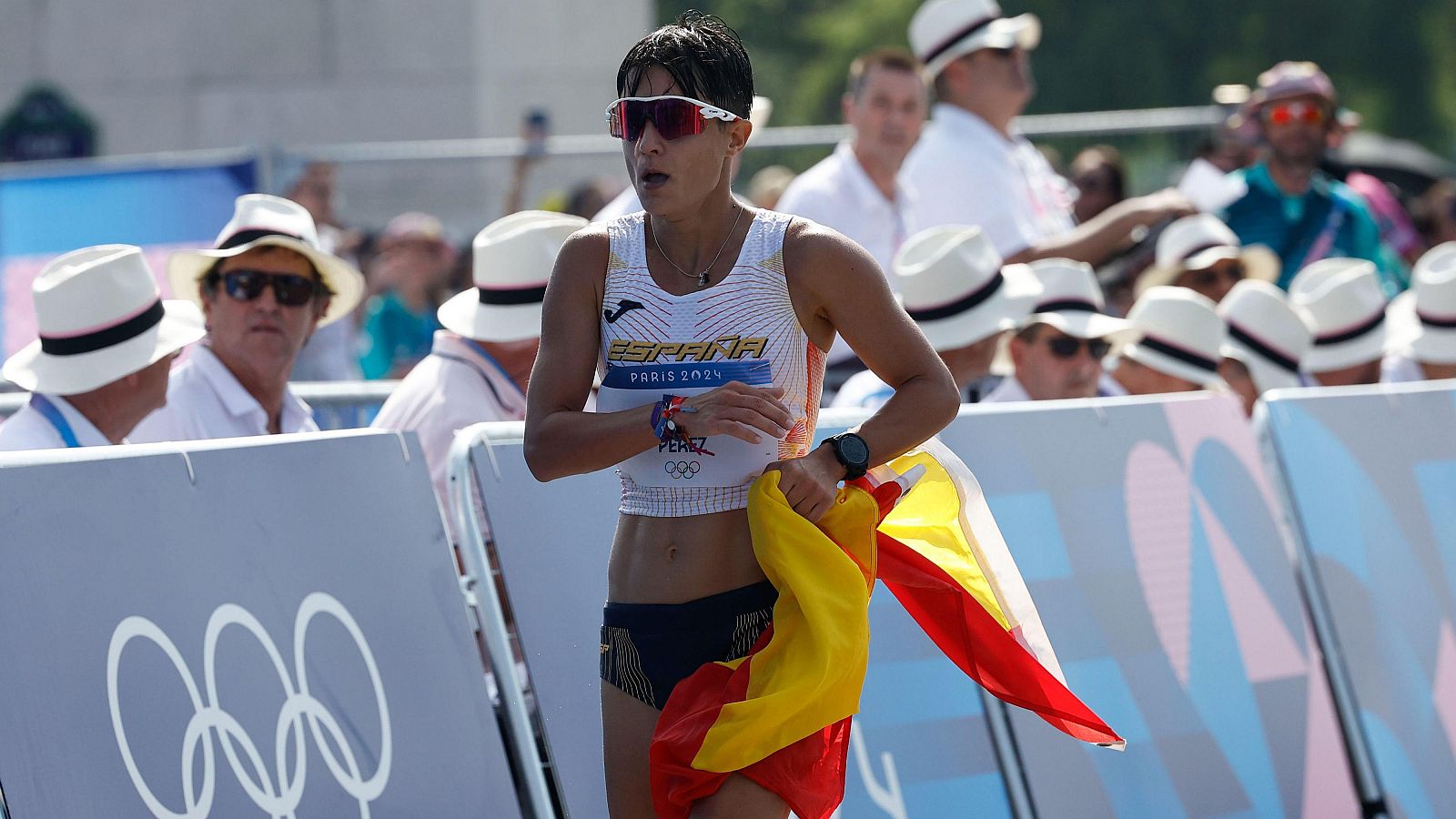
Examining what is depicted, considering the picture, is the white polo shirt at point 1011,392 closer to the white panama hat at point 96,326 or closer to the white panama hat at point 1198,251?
the white panama hat at point 1198,251

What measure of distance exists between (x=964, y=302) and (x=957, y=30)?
207 centimetres

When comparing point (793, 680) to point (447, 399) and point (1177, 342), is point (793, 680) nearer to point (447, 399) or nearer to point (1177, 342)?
point (447, 399)

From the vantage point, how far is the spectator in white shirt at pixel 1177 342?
22.6 ft

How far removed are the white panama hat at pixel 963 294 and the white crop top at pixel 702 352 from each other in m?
2.70

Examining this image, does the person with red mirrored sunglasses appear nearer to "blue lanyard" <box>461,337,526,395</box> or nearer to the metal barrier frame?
"blue lanyard" <box>461,337,526,395</box>

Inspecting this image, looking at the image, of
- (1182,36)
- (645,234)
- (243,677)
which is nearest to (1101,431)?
(645,234)

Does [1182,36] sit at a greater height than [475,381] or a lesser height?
greater

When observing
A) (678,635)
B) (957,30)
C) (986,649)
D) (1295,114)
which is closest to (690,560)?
(678,635)

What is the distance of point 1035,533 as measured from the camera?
5.07m

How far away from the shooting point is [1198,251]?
8.58 meters

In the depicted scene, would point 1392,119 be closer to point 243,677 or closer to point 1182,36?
point 1182,36

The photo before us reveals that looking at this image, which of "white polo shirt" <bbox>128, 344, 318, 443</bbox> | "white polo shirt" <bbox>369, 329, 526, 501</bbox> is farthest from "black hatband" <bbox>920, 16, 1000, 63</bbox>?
"white polo shirt" <bbox>128, 344, 318, 443</bbox>

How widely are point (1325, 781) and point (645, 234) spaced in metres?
3.17

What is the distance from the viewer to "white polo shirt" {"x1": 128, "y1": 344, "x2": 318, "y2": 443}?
531cm
